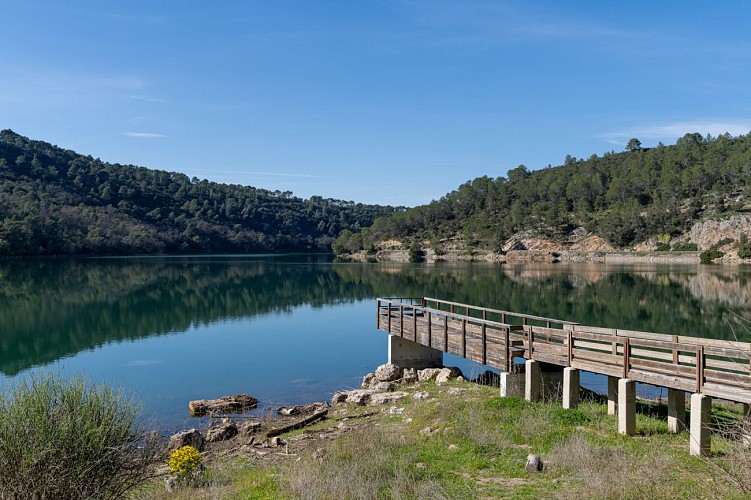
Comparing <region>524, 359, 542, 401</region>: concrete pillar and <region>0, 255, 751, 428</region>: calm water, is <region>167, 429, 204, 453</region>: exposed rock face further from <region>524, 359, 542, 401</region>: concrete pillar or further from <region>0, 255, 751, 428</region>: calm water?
<region>524, 359, 542, 401</region>: concrete pillar

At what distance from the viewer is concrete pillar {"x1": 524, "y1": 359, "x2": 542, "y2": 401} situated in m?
14.4

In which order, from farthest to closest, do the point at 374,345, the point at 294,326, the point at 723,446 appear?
1. the point at 294,326
2. the point at 374,345
3. the point at 723,446

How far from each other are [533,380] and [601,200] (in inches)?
5319

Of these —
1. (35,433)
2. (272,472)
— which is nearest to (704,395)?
(272,472)

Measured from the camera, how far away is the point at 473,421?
491 inches

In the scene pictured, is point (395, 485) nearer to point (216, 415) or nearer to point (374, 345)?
point (216, 415)

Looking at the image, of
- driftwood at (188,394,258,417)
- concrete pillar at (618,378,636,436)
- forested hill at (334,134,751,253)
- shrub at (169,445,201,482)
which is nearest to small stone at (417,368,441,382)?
driftwood at (188,394,258,417)

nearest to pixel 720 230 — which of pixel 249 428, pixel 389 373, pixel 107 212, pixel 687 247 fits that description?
pixel 687 247

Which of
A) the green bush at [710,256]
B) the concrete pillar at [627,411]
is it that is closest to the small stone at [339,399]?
the concrete pillar at [627,411]

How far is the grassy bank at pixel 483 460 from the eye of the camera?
8.34m

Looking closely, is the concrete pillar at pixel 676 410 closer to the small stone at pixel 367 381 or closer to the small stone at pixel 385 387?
the small stone at pixel 385 387

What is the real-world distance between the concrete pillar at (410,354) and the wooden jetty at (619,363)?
2523mm

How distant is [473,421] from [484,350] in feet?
13.5

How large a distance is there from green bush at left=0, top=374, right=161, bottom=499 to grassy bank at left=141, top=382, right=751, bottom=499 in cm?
127
